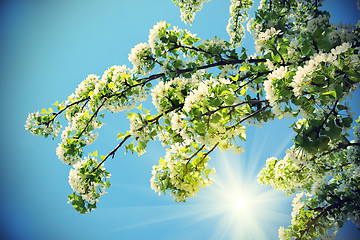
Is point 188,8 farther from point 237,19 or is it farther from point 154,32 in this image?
point 154,32

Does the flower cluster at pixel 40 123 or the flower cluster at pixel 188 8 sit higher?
the flower cluster at pixel 188 8

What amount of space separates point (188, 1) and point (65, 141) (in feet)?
18.3

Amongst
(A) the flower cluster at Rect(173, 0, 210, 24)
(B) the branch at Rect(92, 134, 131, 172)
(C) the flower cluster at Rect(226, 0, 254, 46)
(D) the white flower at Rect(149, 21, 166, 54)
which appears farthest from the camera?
(C) the flower cluster at Rect(226, 0, 254, 46)

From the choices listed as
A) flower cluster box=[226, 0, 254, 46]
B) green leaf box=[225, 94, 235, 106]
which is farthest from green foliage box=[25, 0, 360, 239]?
flower cluster box=[226, 0, 254, 46]

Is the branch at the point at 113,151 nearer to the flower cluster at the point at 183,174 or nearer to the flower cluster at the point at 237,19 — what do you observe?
the flower cluster at the point at 183,174

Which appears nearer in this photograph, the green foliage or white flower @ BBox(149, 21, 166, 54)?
the green foliage

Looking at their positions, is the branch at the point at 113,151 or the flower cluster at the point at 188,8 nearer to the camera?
the branch at the point at 113,151

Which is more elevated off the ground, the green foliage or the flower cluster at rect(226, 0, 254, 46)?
the flower cluster at rect(226, 0, 254, 46)

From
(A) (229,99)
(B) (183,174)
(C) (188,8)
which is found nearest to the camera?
(A) (229,99)

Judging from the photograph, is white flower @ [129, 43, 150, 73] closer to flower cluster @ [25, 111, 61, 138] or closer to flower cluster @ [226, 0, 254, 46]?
flower cluster @ [25, 111, 61, 138]

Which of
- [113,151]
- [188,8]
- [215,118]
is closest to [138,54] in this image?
[113,151]

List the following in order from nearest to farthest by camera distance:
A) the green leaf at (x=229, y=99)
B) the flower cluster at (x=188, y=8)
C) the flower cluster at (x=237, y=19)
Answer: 1. the green leaf at (x=229, y=99)
2. the flower cluster at (x=188, y=8)
3. the flower cluster at (x=237, y=19)

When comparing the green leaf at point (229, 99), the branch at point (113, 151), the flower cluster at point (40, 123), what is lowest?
the green leaf at point (229, 99)

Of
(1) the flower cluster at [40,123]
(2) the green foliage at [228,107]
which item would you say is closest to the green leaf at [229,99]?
(2) the green foliage at [228,107]
